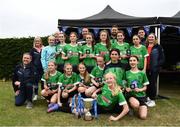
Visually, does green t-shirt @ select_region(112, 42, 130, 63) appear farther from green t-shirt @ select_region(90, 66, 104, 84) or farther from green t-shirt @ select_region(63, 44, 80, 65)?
green t-shirt @ select_region(63, 44, 80, 65)

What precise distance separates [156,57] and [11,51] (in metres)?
7.75

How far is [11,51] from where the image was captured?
14.8m

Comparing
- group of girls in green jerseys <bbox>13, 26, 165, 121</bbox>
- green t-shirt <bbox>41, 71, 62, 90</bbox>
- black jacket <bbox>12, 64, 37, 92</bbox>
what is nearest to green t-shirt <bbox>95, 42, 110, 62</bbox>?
group of girls in green jerseys <bbox>13, 26, 165, 121</bbox>

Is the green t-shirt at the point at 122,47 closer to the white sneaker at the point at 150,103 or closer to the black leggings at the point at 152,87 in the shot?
the black leggings at the point at 152,87

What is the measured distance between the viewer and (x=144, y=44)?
8.75 meters

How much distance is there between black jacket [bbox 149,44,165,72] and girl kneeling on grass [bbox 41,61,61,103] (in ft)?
6.51

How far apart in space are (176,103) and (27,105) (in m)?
3.23

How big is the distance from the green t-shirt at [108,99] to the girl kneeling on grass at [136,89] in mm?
333

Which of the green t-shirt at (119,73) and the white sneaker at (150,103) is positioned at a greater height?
the green t-shirt at (119,73)

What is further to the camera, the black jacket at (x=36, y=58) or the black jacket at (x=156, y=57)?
the black jacket at (x=36, y=58)

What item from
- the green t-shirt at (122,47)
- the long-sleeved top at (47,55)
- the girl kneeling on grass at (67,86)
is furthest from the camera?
the long-sleeved top at (47,55)

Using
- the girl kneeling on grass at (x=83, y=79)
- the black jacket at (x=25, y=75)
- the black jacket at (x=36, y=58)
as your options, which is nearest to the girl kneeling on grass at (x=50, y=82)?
the black jacket at (x=25, y=75)

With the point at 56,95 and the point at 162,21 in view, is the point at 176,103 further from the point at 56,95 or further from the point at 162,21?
the point at 56,95

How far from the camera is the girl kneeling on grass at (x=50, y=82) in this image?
7.80m
